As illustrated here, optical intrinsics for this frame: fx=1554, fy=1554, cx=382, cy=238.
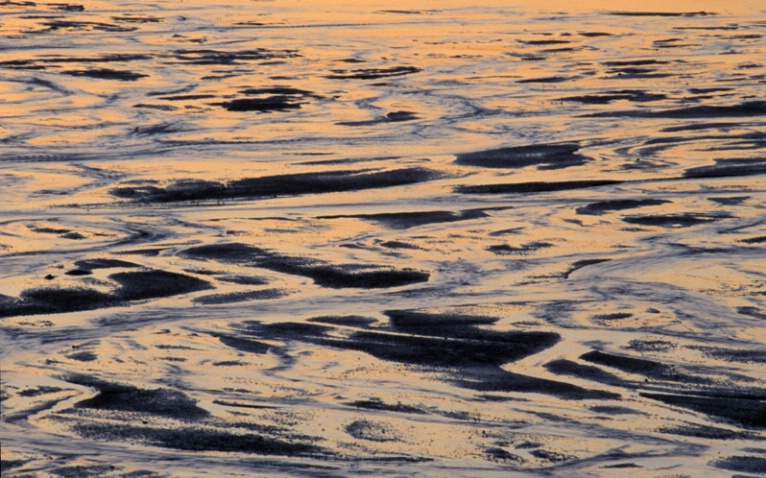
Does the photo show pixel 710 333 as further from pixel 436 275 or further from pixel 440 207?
pixel 440 207

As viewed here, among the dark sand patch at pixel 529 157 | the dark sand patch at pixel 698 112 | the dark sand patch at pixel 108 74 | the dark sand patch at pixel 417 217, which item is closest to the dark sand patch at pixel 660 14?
the dark sand patch at pixel 108 74

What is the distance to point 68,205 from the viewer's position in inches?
409

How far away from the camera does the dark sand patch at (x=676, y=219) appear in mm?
9773

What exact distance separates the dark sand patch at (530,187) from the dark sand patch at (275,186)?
0.53 meters

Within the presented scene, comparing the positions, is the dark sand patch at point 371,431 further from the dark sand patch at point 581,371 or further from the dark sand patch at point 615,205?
the dark sand patch at point 615,205

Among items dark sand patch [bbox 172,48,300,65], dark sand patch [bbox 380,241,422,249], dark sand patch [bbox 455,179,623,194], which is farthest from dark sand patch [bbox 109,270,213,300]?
dark sand patch [bbox 172,48,300,65]

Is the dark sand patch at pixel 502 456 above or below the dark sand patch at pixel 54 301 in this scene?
above

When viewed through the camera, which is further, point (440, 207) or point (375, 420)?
point (440, 207)

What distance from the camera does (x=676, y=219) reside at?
993 cm

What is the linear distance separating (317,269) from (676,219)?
2.71 m

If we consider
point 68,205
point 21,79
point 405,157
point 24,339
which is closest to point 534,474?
point 24,339

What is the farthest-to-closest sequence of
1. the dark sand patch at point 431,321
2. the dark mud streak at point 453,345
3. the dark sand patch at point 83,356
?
the dark sand patch at point 431,321, the dark sand patch at point 83,356, the dark mud streak at point 453,345

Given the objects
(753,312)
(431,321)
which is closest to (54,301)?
(431,321)

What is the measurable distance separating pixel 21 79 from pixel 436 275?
1026 centimetres
